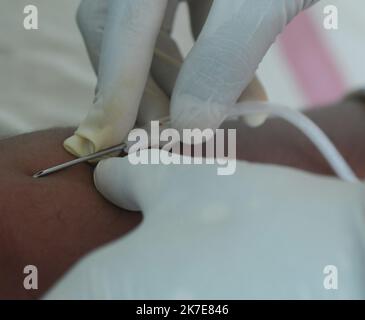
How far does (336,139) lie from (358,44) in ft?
1.36

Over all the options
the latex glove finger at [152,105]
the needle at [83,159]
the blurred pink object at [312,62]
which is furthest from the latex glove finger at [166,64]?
the blurred pink object at [312,62]

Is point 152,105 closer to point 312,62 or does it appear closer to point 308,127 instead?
point 308,127

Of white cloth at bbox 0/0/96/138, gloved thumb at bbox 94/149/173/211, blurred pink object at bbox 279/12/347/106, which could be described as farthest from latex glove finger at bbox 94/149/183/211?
blurred pink object at bbox 279/12/347/106

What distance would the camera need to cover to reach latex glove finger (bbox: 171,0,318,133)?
0.67 metres

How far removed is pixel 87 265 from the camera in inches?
20.9

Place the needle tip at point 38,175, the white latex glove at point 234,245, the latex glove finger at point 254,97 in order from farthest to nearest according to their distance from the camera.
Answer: the latex glove finger at point 254,97 < the needle tip at point 38,175 < the white latex glove at point 234,245

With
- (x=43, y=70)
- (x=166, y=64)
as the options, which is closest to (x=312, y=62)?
(x=166, y=64)

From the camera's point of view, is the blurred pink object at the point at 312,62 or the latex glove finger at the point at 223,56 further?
the blurred pink object at the point at 312,62

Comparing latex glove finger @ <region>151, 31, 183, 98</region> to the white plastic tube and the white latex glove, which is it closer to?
the white plastic tube

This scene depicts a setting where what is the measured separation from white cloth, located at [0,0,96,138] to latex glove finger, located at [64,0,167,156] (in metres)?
0.05

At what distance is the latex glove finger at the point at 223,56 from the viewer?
666 mm

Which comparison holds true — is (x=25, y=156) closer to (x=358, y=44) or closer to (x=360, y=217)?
(x=360, y=217)

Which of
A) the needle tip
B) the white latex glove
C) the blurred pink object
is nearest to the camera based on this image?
the white latex glove

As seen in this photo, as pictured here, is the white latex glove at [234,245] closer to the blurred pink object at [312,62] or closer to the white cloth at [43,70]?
the white cloth at [43,70]
